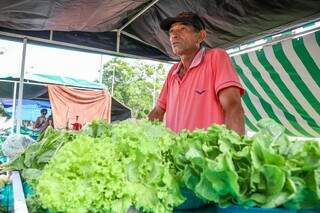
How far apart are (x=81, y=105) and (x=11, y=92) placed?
1229 mm

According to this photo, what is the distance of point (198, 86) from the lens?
6.77ft

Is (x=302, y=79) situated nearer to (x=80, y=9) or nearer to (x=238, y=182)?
(x=80, y=9)

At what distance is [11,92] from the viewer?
6.34 metres

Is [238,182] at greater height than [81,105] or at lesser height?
lesser

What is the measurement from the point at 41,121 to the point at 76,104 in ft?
2.30

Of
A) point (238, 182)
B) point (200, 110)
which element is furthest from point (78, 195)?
point (200, 110)

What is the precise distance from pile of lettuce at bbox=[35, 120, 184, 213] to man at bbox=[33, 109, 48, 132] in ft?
19.3

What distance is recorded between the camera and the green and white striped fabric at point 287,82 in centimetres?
331

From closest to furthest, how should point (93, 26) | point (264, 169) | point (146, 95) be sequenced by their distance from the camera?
point (264, 169) < point (93, 26) < point (146, 95)

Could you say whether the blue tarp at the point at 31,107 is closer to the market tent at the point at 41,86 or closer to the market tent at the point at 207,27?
the market tent at the point at 41,86

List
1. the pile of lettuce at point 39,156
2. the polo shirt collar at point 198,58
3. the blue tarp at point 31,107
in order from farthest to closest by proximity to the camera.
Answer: the blue tarp at point 31,107
the polo shirt collar at point 198,58
the pile of lettuce at point 39,156

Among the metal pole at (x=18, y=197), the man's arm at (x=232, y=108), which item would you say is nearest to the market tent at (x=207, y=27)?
the man's arm at (x=232, y=108)

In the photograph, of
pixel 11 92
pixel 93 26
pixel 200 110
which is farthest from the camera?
pixel 11 92

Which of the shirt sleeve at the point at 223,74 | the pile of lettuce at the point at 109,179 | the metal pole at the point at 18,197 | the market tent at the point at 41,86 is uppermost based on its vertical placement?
the market tent at the point at 41,86
